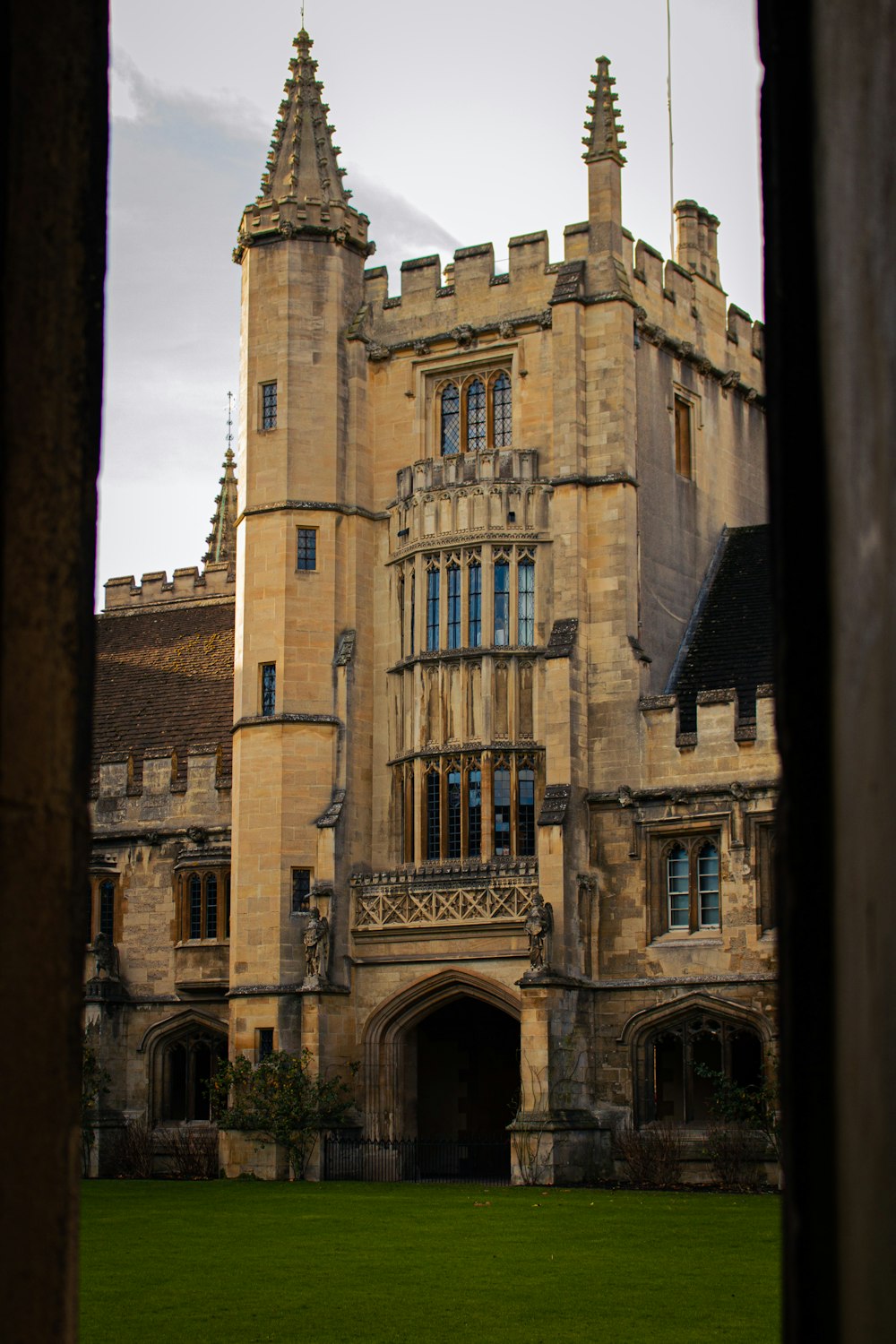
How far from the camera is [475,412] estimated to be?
33281 mm

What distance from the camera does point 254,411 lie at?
3391 centimetres

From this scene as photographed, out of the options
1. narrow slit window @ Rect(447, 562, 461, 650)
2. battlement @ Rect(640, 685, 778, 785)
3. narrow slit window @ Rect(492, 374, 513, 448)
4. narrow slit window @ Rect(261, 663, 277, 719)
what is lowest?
battlement @ Rect(640, 685, 778, 785)

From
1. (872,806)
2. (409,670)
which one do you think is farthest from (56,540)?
(409,670)

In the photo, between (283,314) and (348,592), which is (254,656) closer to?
(348,592)

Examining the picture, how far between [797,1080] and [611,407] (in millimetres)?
29620

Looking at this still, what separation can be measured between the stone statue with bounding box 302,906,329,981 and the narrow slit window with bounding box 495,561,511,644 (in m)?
5.18

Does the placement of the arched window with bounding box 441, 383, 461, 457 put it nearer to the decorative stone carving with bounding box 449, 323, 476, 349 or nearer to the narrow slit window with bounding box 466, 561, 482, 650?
the decorative stone carving with bounding box 449, 323, 476, 349

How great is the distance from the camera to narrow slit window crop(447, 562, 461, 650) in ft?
105

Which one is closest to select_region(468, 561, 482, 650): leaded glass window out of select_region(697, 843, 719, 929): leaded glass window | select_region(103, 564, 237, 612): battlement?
select_region(697, 843, 719, 929): leaded glass window

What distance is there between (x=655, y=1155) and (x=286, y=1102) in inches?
218

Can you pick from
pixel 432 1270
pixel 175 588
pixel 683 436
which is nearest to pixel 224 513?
pixel 175 588

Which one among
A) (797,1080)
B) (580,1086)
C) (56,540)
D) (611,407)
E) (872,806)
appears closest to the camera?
(872,806)

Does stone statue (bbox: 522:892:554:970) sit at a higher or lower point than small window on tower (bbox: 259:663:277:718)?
lower

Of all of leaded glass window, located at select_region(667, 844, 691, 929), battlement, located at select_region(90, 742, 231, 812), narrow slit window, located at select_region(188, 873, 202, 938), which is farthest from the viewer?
battlement, located at select_region(90, 742, 231, 812)
